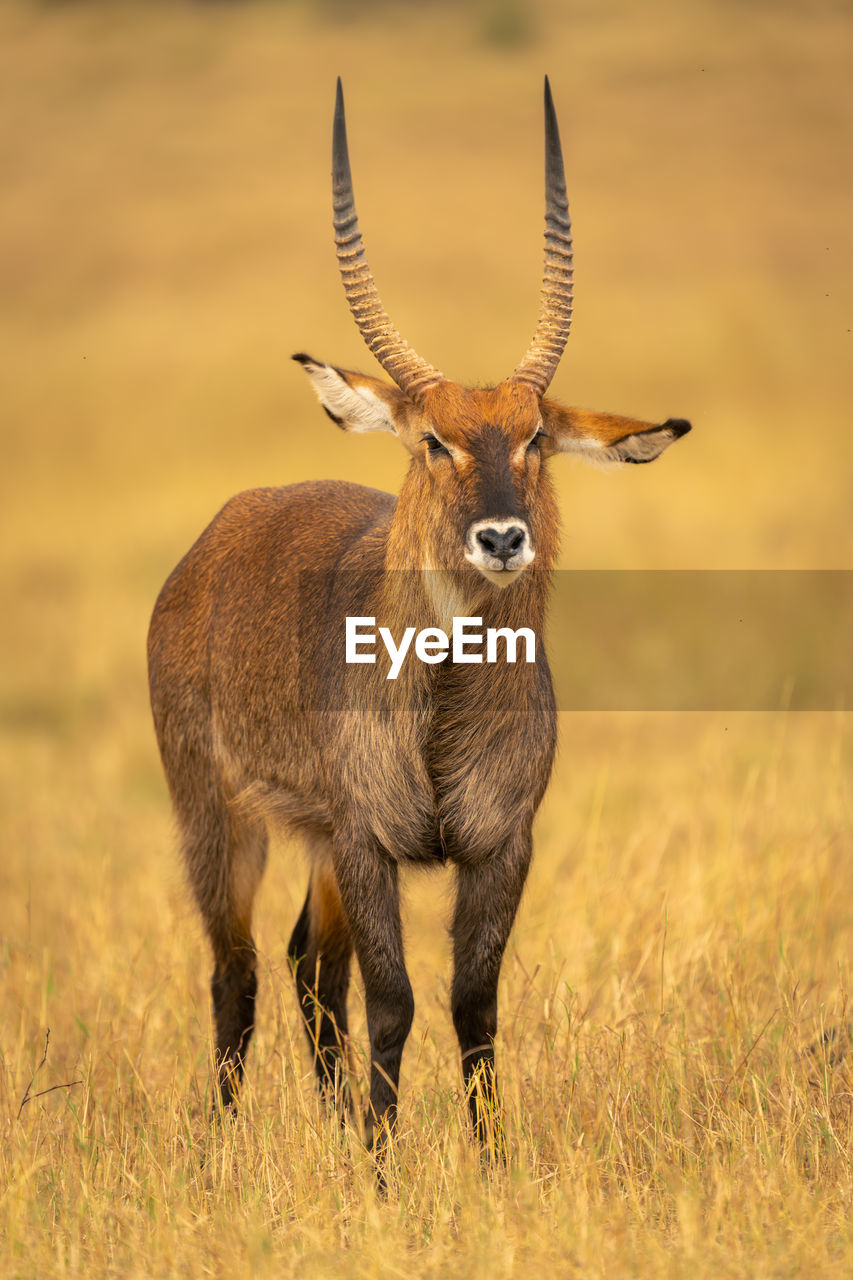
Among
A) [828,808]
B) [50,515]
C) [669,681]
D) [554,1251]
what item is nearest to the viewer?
[554,1251]

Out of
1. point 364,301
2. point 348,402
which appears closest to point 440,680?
point 348,402

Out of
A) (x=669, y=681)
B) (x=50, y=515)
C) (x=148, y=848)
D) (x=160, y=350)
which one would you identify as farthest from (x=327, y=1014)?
(x=160, y=350)

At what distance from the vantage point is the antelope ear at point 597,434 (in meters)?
4.39

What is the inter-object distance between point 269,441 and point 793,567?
7.32 metres

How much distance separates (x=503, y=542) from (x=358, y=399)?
30.8 inches

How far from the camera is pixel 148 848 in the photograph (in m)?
8.55

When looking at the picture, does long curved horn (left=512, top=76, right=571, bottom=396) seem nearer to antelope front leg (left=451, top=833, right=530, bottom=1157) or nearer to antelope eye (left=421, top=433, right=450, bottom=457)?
antelope eye (left=421, top=433, right=450, bottom=457)

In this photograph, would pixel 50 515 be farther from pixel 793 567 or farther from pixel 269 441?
pixel 793 567

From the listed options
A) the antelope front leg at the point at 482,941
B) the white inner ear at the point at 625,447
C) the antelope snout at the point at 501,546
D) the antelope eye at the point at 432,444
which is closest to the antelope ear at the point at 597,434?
the white inner ear at the point at 625,447

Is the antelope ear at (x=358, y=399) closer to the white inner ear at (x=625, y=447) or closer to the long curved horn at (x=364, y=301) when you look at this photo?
the long curved horn at (x=364, y=301)

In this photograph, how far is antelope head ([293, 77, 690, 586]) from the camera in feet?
13.9

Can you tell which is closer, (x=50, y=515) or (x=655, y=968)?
(x=655, y=968)

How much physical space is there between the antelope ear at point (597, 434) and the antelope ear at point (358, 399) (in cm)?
39

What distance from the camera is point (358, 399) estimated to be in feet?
14.6
